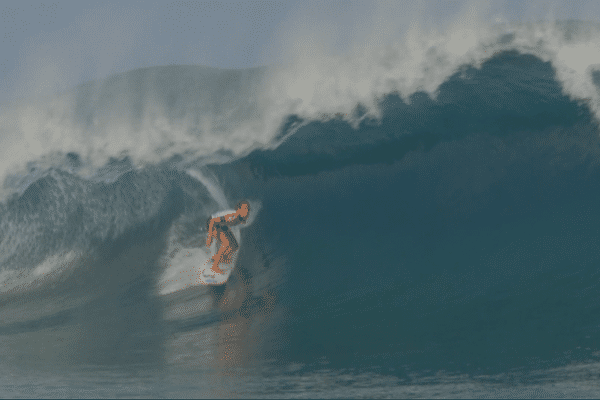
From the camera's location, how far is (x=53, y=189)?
1005 cm

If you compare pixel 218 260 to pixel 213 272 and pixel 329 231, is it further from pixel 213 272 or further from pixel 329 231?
pixel 329 231

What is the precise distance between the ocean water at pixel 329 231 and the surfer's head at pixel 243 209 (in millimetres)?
206

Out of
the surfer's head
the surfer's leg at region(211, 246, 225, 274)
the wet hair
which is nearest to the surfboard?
the surfer's leg at region(211, 246, 225, 274)

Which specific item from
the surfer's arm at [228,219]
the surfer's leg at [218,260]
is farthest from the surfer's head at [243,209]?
the surfer's leg at [218,260]

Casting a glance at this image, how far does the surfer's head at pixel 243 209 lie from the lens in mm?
8008

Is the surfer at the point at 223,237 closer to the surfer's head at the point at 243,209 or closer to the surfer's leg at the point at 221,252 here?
the surfer's leg at the point at 221,252

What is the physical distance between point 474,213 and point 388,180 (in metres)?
1.37

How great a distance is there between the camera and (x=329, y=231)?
7.98 m

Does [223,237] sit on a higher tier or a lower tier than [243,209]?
lower

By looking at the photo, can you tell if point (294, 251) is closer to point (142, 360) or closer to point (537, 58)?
point (142, 360)

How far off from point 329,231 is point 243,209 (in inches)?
51.9

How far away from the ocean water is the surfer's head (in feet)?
0.68

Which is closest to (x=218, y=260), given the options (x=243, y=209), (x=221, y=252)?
(x=221, y=252)

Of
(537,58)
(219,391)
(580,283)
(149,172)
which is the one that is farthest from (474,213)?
(149,172)
